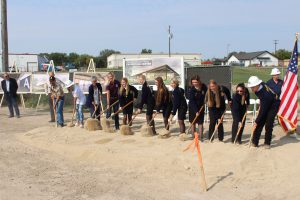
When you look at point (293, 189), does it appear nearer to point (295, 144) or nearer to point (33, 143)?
point (295, 144)

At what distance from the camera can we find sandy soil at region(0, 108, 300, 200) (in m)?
6.78

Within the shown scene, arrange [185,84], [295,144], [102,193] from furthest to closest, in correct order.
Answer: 1. [185,84]
2. [295,144]
3. [102,193]

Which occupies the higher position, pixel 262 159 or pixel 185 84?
pixel 185 84

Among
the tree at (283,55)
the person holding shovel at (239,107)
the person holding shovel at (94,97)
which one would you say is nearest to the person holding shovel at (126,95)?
the person holding shovel at (94,97)

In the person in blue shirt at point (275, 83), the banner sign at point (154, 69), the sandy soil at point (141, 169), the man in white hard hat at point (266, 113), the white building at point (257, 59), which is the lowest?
the sandy soil at point (141, 169)

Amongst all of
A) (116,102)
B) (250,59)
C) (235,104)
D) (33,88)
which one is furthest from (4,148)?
(250,59)

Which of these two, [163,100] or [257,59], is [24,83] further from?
[257,59]

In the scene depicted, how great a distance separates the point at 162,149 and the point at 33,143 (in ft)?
12.4

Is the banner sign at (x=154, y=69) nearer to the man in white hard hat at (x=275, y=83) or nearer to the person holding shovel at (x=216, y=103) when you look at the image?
the man in white hard hat at (x=275, y=83)

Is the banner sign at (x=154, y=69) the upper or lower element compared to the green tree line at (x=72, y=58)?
lower

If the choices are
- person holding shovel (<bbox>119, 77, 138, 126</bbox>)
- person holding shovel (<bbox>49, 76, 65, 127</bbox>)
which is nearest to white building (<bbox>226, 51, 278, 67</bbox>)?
person holding shovel (<bbox>49, 76, 65, 127</bbox>)

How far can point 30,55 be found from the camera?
163 feet

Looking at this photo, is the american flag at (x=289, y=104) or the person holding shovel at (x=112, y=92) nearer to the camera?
the american flag at (x=289, y=104)

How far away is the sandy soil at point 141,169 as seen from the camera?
267 inches
